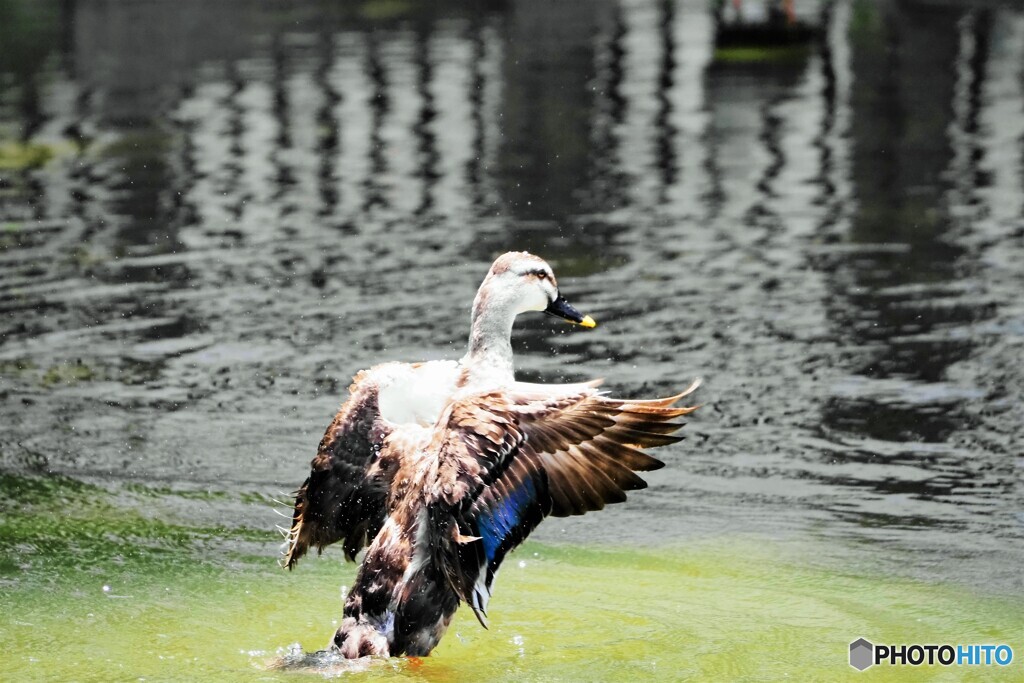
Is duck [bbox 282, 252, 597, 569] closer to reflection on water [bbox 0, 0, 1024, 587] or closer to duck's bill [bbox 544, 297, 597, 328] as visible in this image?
duck's bill [bbox 544, 297, 597, 328]

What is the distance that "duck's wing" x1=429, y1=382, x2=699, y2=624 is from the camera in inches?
253

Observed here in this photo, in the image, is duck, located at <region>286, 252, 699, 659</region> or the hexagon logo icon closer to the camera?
duck, located at <region>286, 252, 699, 659</region>

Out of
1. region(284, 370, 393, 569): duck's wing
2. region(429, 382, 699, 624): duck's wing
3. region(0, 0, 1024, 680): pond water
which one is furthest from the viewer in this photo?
region(0, 0, 1024, 680): pond water

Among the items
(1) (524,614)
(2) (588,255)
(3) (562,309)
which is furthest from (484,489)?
(2) (588,255)

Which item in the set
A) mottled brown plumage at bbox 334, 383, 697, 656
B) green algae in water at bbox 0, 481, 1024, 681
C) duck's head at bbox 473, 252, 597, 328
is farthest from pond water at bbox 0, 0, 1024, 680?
duck's head at bbox 473, 252, 597, 328

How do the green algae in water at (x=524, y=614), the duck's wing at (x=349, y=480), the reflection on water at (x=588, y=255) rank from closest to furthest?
the green algae in water at (x=524, y=614) < the duck's wing at (x=349, y=480) < the reflection on water at (x=588, y=255)

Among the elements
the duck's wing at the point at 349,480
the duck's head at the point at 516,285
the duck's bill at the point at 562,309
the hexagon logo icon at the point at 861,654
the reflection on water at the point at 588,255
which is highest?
the duck's head at the point at 516,285

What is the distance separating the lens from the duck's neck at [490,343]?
698 centimetres

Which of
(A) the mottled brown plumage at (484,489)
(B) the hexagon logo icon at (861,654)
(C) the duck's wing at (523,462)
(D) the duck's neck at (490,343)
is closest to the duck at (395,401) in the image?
(D) the duck's neck at (490,343)

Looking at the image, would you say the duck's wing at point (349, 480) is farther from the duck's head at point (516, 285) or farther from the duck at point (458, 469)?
the duck's head at point (516, 285)

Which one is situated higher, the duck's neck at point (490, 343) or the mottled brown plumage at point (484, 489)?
the duck's neck at point (490, 343)

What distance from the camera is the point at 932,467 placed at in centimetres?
924

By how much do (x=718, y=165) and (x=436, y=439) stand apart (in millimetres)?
11695

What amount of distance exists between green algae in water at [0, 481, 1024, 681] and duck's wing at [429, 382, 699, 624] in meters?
0.66
